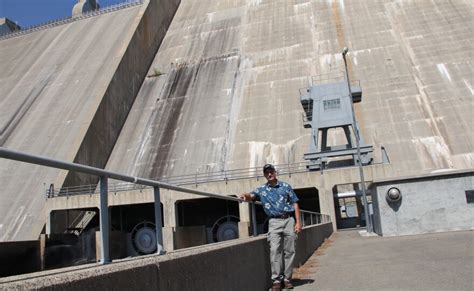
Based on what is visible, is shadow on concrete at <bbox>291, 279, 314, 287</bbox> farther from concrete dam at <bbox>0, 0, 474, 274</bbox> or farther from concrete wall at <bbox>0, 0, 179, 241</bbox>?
concrete wall at <bbox>0, 0, 179, 241</bbox>

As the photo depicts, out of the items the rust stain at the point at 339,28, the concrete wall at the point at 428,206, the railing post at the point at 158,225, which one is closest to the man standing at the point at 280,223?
the railing post at the point at 158,225

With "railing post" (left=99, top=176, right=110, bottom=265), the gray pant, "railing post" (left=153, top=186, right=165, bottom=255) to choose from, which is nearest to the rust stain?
the gray pant

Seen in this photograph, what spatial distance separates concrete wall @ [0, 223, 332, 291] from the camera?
218 cm

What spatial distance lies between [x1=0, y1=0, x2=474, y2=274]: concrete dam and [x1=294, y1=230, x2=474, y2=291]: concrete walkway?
13.2m

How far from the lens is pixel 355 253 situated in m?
11.4

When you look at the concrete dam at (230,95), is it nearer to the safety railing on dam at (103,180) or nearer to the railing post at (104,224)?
the safety railing on dam at (103,180)

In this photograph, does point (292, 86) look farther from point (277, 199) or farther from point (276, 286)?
point (276, 286)

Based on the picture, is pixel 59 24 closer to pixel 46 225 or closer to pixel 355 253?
pixel 46 225

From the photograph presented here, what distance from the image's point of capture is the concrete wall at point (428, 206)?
15.8 metres

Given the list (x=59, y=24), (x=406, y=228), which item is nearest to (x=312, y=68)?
(x=406, y=228)

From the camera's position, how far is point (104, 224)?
299cm

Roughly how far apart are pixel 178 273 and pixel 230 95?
3124cm

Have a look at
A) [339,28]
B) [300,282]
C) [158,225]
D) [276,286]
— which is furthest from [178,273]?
[339,28]

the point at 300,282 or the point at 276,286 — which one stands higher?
the point at 276,286
